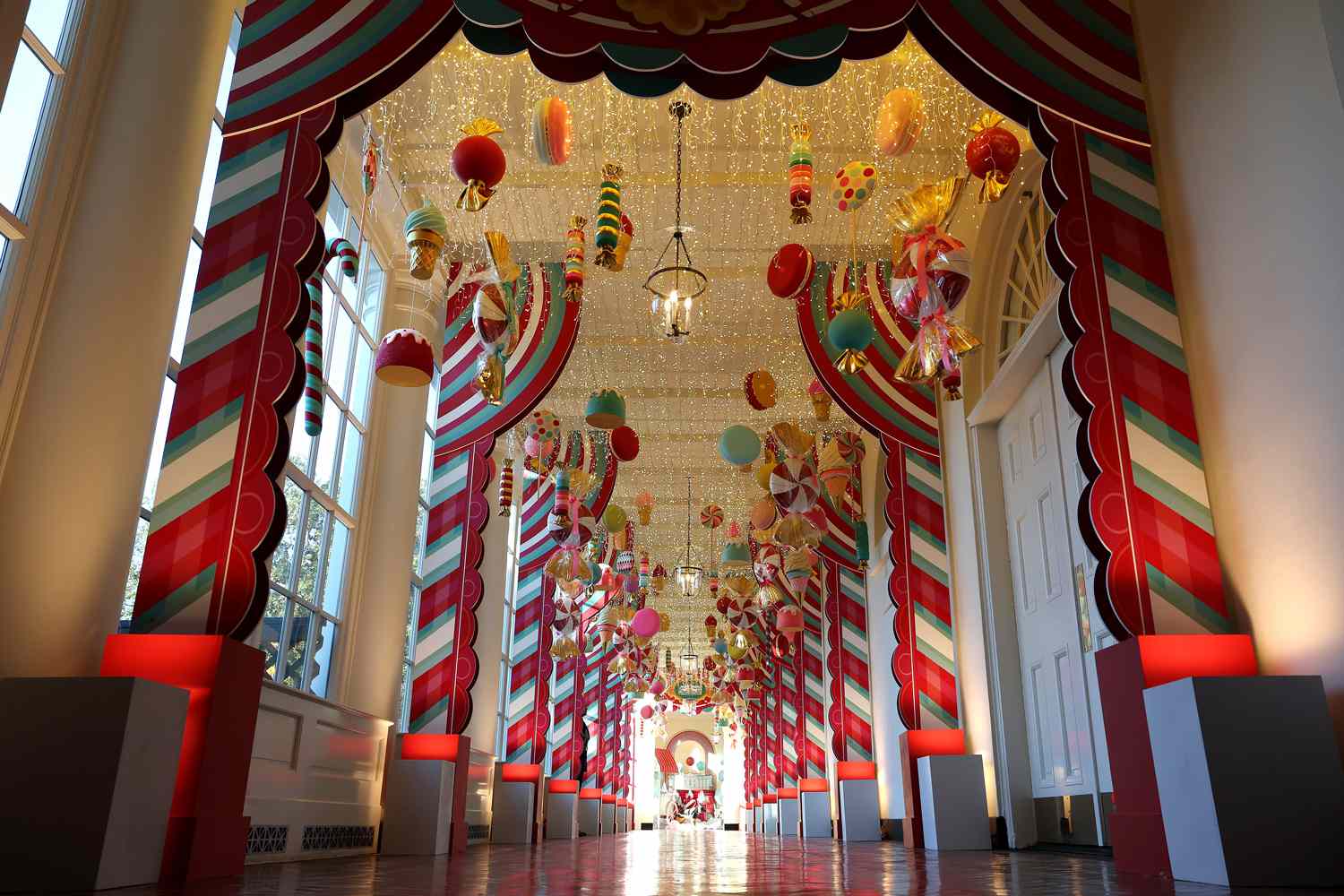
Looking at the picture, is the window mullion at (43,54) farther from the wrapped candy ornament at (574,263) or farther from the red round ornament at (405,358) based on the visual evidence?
the wrapped candy ornament at (574,263)

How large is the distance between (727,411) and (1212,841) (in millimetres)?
9420

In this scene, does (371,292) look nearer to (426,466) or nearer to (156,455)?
(426,466)

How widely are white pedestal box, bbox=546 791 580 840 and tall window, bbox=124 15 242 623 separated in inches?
430

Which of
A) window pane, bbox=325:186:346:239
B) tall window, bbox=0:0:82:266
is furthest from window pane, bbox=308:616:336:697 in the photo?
tall window, bbox=0:0:82:266

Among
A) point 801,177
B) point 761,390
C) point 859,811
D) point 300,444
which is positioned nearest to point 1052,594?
point 761,390

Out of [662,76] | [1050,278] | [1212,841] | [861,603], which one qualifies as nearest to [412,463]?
[662,76]

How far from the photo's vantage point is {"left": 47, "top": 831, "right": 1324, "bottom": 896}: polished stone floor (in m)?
3.21

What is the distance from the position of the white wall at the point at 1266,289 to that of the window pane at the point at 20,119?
4716 mm

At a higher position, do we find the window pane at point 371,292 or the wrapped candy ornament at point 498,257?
the window pane at point 371,292

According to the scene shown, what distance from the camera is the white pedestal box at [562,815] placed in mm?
14156

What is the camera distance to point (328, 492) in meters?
7.11

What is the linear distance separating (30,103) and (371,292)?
473 cm

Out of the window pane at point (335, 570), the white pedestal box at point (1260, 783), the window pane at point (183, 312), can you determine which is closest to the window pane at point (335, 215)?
the window pane at point (335, 570)

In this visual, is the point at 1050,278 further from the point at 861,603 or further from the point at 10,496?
the point at 861,603
